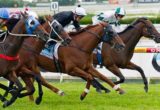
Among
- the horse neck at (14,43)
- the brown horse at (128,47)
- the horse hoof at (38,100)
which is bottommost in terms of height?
the horse hoof at (38,100)

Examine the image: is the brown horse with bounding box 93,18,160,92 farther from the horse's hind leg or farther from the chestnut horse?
the chestnut horse

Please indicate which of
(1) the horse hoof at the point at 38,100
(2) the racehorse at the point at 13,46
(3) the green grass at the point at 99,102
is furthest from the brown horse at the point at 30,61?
(2) the racehorse at the point at 13,46

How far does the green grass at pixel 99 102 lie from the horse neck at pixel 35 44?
963 mm

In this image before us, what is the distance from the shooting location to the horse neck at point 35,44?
388 inches

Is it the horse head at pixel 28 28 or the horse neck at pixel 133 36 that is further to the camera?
the horse neck at pixel 133 36

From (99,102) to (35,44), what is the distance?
1.54m

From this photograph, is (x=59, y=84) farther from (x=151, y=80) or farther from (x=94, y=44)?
(x=94, y=44)

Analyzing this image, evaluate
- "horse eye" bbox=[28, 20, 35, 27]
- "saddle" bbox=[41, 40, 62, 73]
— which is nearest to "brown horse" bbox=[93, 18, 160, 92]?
"saddle" bbox=[41, 40, 62, 73]

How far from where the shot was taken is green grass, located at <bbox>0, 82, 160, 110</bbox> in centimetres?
927

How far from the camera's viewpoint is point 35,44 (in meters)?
9.88


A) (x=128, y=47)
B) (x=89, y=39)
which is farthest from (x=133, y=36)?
(x=89, y=39)

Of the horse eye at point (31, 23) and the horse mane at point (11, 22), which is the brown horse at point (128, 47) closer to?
the horse mane at point (11, 22)

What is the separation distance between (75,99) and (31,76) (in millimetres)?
1138

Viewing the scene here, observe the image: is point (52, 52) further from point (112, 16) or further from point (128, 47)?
point (112, 16)
